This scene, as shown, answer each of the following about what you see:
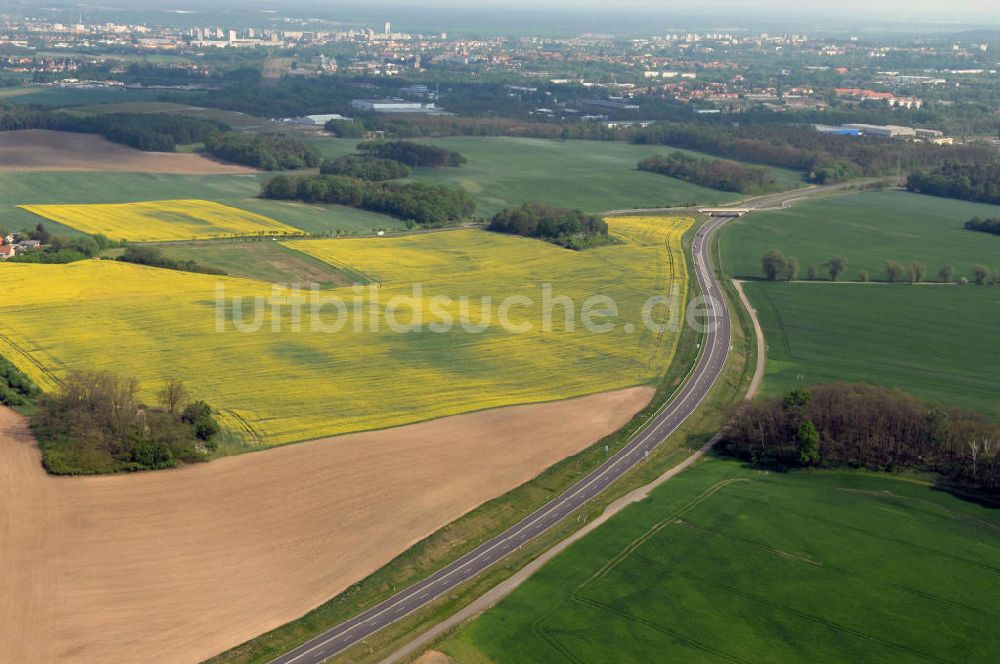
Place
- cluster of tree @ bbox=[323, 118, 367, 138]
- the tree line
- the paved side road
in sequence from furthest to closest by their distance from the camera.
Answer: cluster of tree @ bbox=[323, 118, 367, 138]
the tree line
the paved side road

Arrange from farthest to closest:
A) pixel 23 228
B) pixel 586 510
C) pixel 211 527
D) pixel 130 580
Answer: pixel 23 228 → pixel 586 510 → pixel 211 527 → pixel 130 580

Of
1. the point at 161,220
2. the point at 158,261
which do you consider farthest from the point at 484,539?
the point at 161,220

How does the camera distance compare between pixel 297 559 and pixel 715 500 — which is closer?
pixel 297 559

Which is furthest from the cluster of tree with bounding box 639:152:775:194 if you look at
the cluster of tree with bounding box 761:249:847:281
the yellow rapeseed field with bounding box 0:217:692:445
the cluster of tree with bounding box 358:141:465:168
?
the yellow rapeseed field with bounding box 0:217:692:445

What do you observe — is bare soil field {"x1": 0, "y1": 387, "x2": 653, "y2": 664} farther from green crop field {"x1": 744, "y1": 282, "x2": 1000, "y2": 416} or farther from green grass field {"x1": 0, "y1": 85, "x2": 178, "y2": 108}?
green grass field {"x1": 0, "y1": 85, "x2": 178, "y2": 108}

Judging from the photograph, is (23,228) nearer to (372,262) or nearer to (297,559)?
(372,262)

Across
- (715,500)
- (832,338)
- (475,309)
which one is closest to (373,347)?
(475,309)
